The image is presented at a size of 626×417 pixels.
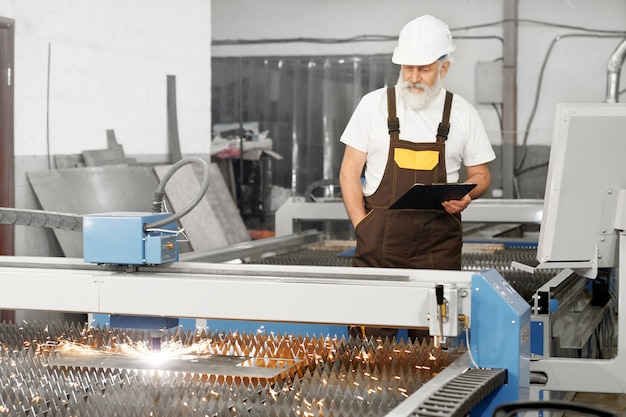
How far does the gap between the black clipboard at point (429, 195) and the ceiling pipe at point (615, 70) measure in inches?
181

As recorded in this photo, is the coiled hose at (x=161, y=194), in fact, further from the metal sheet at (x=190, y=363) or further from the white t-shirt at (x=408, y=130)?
the white t-shirt at (x=408, y=130)

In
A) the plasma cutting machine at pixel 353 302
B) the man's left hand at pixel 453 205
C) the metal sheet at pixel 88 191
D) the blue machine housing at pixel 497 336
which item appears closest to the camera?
the plasma cutting machine at pixel 353 302

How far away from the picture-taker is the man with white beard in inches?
120

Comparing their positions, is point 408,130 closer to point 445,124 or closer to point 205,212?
point 445,124

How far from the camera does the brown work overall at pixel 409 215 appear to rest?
10.0 ft

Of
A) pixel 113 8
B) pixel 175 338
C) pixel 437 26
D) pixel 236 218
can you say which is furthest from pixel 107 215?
pixel 236 218

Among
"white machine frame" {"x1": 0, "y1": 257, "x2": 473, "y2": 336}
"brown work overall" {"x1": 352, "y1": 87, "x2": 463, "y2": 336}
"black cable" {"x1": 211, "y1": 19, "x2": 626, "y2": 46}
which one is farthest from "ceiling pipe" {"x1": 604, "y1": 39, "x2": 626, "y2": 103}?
"white machine frame" {"x1": 0, "y1": 257, "x2": 473, "y2": 336}

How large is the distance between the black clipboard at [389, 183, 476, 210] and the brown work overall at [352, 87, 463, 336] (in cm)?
13

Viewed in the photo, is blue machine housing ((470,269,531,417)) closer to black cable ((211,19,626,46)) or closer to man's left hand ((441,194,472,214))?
man's left hand ((441,194,472,214))

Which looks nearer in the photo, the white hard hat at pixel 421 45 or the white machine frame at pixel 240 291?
the white machine frame at pixel 240 291

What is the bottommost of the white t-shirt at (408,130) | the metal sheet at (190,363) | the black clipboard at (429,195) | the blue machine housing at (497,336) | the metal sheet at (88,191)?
the metal sheet at (190,363)

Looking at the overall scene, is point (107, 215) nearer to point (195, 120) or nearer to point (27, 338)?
point (27, 338)

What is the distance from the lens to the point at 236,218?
6.18 metres

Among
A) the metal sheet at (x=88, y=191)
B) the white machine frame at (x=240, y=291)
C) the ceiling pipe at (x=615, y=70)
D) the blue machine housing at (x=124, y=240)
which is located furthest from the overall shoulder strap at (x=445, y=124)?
the ceiling pipe at (x=615, y=70)
